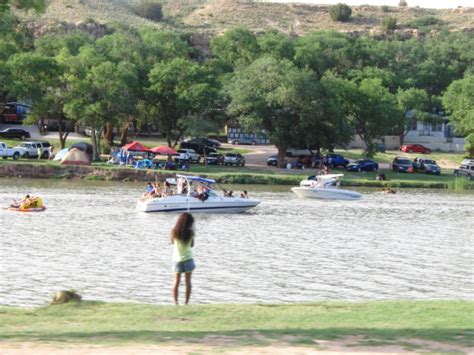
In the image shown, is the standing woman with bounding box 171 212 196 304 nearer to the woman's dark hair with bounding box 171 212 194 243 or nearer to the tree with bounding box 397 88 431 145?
the woman's dark hair with bounding box 171 212 194 243

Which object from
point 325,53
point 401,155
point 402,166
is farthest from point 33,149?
point 325,53

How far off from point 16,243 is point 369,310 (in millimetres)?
21547

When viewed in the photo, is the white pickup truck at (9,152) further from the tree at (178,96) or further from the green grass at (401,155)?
the green grass at (401,155)

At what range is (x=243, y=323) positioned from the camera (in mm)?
17125

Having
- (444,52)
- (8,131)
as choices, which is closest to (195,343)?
(8,131)

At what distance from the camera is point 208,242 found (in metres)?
39.8

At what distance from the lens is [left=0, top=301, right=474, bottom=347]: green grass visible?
49.1 feet

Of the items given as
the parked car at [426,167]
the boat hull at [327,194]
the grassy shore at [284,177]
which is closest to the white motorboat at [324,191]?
the boat hull at [327,194]

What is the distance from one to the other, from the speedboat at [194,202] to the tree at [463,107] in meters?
48.7

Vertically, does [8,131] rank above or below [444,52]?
below

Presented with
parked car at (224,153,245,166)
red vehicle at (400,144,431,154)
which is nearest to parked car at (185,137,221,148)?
parked car at (224,153,245,166)

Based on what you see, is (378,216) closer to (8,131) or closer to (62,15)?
(8,131)

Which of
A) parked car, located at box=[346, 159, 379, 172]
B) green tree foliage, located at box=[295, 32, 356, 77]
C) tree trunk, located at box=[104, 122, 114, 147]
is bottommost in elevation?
parked car, located at box=[346, 159, 379, 172]

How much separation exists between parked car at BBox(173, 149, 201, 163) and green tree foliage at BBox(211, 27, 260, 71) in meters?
39.3
